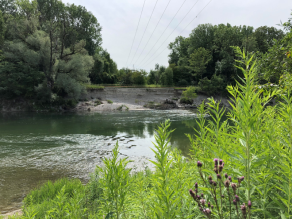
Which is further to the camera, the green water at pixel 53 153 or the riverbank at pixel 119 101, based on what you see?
the riverbank at pixel 119 101

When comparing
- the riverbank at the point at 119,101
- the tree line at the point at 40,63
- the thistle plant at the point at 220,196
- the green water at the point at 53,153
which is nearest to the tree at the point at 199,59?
the riverbank at the point at 119,101

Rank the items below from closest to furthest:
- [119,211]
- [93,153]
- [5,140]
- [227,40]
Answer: [119,211]
[93,153]
[5,140]
[227,40]

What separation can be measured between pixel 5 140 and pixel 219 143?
1610 cm

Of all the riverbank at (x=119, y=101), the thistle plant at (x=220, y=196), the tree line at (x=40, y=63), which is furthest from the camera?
the riverbank at (x=119, y=101)

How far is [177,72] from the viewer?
57469mm

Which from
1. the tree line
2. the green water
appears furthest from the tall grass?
the tree line

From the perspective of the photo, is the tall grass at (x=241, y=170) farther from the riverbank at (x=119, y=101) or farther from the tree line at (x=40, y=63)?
the riverbank at (x=119, y=101)

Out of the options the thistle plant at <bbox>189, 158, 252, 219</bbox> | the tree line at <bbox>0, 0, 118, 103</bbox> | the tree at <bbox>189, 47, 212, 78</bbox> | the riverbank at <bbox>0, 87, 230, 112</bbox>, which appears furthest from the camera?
the tree at <bbox>189, 47, 212, 78</bbox>

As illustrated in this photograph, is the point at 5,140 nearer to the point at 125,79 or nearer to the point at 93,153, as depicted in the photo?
the point at 93,153

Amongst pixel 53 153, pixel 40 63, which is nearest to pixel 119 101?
pixel 40 63

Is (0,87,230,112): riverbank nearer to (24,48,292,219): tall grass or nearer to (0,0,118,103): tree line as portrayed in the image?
(0,0,118,103): tree line

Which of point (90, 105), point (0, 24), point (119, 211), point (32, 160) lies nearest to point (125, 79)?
point (90, 105)

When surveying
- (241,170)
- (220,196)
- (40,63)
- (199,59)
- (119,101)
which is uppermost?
(199,59)

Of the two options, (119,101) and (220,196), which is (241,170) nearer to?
(220,196)
